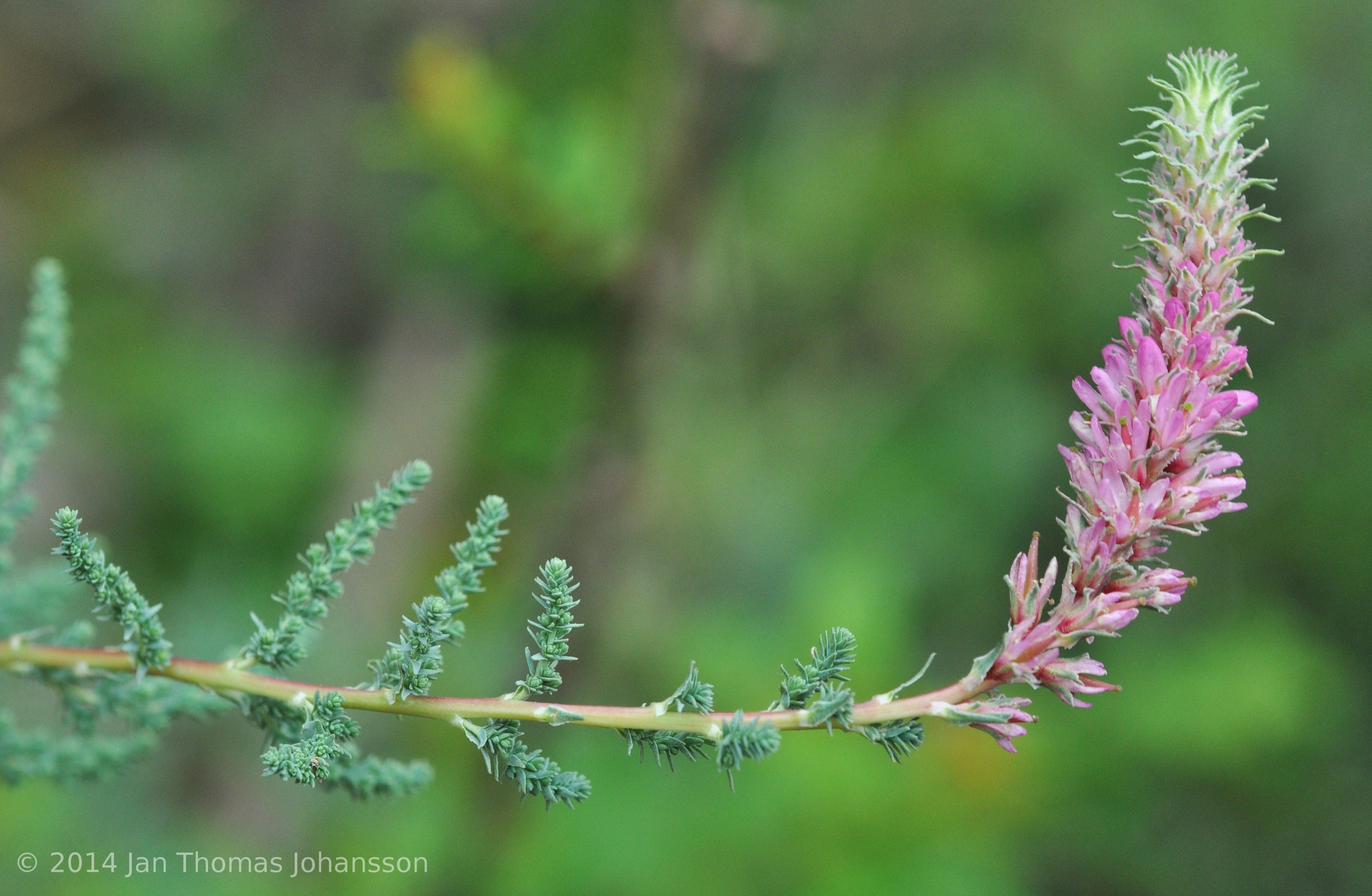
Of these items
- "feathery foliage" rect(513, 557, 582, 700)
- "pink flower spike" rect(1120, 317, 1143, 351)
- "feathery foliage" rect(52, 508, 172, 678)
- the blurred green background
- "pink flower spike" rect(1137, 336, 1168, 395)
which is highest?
the blurred green background

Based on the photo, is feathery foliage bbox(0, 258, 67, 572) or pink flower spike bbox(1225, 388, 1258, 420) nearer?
pink flower spike bbox(1225, 388, 1258, 420)

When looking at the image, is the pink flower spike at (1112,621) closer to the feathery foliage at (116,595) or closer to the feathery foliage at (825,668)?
the feathery foliage at (825,668)

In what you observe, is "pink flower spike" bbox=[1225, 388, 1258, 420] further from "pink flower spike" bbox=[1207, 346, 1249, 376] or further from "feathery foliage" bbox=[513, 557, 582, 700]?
"feathery foliage" bbox=[513, 557, 582, 700]

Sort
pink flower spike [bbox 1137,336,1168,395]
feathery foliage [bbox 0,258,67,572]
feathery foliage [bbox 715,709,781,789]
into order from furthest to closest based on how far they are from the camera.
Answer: feathery foliage [bbox 0,258,67,572]
pink flower spike [bbox 1137,336,1168,395]
feathery foliage [bbox 715,709,781,789]

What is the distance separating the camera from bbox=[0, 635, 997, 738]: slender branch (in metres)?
1.04

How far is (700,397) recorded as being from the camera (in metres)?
4.80

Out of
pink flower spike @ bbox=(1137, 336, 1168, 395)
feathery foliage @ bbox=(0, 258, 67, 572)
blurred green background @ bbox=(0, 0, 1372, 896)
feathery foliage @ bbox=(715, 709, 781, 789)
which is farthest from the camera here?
blurred green background @ bbox=(0, 0, 1372, 896)

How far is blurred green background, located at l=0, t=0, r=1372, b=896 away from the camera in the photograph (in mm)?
3283

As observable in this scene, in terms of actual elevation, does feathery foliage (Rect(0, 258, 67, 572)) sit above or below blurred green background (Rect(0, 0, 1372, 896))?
below

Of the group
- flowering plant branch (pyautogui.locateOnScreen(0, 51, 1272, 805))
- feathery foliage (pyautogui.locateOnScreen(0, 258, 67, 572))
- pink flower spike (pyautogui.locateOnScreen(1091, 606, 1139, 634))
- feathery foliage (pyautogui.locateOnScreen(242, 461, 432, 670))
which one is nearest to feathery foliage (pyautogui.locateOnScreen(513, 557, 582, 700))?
flowering plant branch (pyautogui.locateOnScreen(0, 51, 1272, 805))

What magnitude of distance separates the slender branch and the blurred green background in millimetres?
1878

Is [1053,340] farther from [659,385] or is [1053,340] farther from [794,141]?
[659,385]

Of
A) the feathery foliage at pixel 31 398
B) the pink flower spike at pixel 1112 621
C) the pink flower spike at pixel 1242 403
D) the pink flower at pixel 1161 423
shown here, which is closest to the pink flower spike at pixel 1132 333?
the pink flower at pixel 1161 423

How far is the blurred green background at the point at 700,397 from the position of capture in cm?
328
